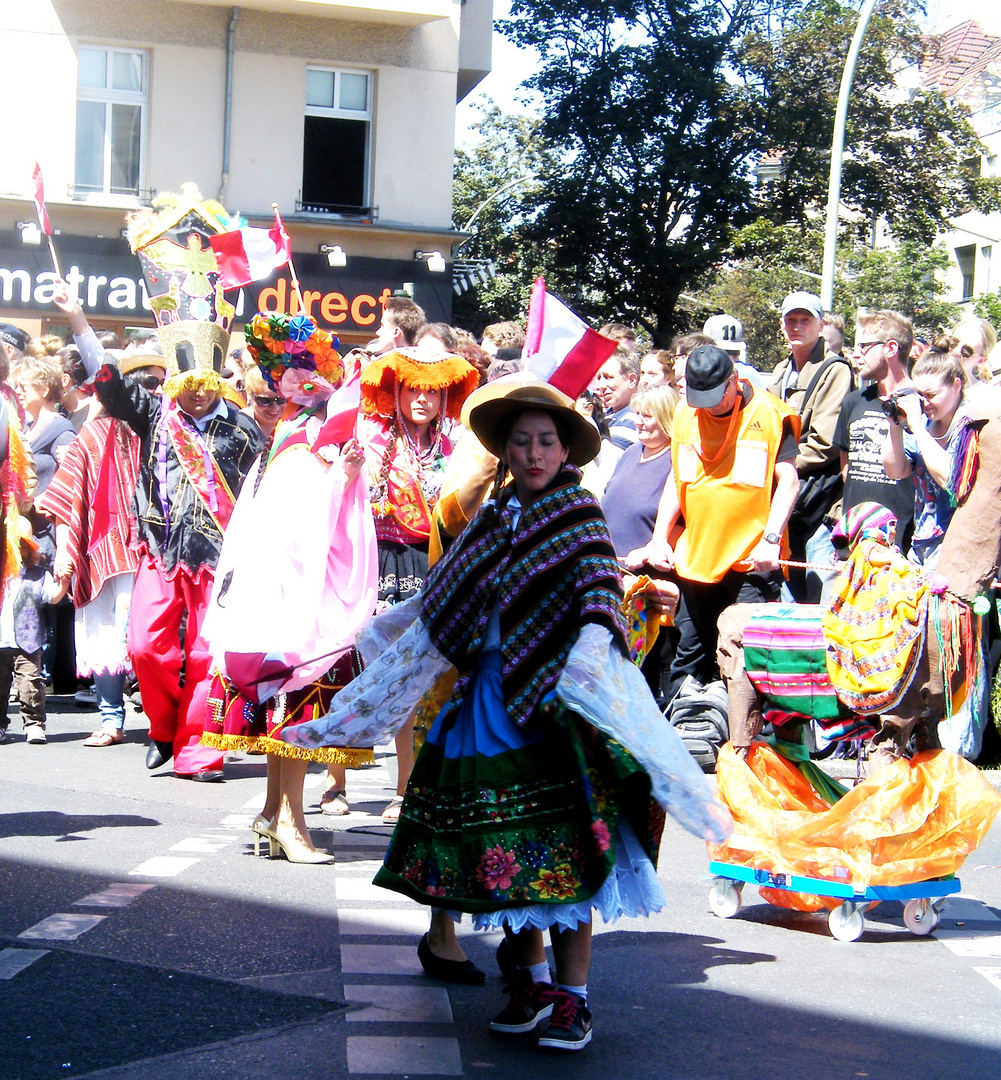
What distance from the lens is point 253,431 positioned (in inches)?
309

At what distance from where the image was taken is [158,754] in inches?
325

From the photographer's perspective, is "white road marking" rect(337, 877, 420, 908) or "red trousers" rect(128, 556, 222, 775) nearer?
"white road marking" rect(337, 877, 420, 908)

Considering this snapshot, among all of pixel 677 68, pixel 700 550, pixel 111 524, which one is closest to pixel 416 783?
pixel 700 550

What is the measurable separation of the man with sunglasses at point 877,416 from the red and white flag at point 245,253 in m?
3.16

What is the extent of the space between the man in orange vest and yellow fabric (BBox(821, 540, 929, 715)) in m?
1.79

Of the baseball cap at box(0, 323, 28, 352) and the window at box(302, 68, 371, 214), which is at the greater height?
A: the window at box(302, 68, 371, 214)

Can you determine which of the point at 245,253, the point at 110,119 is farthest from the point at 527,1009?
the point at 110,119

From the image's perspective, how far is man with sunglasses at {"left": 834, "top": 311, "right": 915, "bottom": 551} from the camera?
27.1 ft

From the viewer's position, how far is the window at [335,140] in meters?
22.1

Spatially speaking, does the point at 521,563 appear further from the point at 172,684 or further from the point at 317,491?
the point at 172,684

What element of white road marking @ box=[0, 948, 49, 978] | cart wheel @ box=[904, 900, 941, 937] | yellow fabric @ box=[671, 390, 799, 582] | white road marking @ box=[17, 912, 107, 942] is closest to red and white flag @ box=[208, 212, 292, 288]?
yellow fabric @ box=[671, 390, 799, 582]

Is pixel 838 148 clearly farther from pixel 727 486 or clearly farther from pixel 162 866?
pixel 162 866

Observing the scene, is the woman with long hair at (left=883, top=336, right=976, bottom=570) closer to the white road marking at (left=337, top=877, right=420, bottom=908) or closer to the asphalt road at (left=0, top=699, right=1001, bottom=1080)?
the asphalt road at (left=0, top=699, right=1001, bottom=1080)

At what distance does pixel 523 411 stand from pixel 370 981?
1.69 metres
